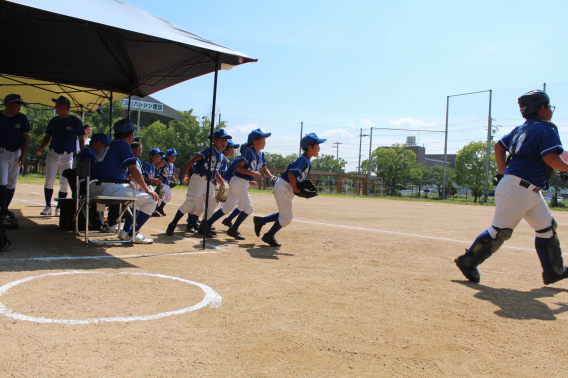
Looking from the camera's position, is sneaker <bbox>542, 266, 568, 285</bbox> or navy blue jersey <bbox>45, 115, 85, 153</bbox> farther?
navy blue jersey <bbox>45, 115, 85, 153</bbox>

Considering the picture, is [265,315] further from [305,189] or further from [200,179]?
[200,179]

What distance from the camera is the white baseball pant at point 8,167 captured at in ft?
23.6

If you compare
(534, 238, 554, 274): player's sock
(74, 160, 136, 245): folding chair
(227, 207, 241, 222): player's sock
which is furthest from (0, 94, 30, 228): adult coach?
(534, 238, 554, 274): player's sock

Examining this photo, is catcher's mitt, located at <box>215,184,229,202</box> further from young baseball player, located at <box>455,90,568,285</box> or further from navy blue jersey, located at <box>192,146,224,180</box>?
young baseball player, located at <box>455,90,568,285</box>

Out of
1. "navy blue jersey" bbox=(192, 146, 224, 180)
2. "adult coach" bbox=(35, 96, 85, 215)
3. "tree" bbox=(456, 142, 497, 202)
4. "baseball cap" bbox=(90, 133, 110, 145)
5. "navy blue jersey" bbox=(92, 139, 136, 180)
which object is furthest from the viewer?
"tree" bbox=(456, 142, 497, 202)

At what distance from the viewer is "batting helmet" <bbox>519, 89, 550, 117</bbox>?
→ 4.62 metres

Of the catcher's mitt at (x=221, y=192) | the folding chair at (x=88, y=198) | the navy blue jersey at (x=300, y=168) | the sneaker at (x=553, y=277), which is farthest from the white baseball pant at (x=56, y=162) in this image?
the sneaker at (x=553, y=277)

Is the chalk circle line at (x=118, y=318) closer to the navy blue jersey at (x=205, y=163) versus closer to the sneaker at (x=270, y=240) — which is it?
the sneaker at (x=270, y=240)

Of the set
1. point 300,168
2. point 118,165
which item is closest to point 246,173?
point 300,168

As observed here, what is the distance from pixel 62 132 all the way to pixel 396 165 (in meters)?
67.5

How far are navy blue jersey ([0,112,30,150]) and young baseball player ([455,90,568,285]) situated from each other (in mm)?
7361

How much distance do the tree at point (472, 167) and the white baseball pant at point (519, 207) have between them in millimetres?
57078

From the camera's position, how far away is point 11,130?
24.0ft

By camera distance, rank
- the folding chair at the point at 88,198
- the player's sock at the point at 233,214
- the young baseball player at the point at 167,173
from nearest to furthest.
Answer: the folding chair at the point at 88,198 < the player's sock at the point at 233,214 < the young baseball player at the point at 167,173
